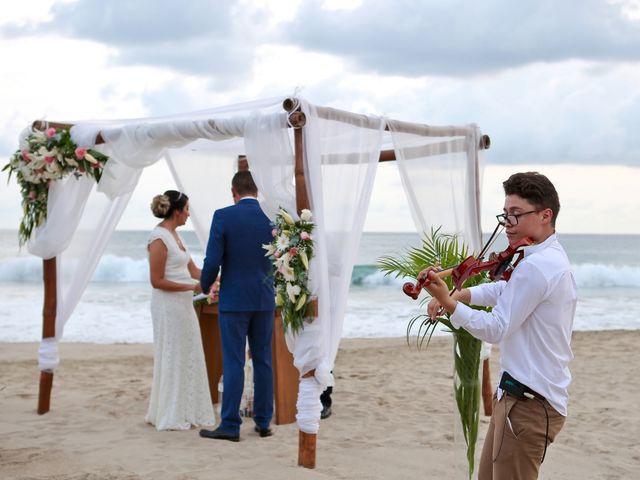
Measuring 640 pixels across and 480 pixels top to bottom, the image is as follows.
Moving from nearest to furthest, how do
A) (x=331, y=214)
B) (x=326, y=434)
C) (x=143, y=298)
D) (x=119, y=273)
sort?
(x=331, y=214)
(x=326, y=434)
(x=143, y=298)
(x=119, y=273)

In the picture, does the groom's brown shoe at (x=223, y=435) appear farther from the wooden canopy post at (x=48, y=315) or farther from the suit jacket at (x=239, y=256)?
the wooden canopy post at (x=48, y=315)

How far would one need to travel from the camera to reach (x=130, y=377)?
850cm

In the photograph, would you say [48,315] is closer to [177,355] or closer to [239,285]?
[177,355]

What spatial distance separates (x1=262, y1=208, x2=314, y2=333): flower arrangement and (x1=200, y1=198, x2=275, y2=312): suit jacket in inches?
20.5

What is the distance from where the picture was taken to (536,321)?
2.72m

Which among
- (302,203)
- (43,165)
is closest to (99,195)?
(43,165)

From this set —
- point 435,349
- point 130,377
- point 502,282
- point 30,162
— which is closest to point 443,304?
point 502,282

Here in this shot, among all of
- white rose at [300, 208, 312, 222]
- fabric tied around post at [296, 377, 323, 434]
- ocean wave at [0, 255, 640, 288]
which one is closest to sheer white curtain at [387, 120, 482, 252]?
white rose at [300, 208, 312, 222]

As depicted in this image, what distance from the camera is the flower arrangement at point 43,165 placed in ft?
20.5

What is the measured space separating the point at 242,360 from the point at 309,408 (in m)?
0.80

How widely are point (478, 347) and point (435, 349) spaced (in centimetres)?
698

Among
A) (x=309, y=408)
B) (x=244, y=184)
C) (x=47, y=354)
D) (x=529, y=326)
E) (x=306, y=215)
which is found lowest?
(x=309, y=408)

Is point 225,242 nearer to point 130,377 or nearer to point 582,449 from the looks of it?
point 582,449

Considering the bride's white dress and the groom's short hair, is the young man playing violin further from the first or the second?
the bride's white dress
